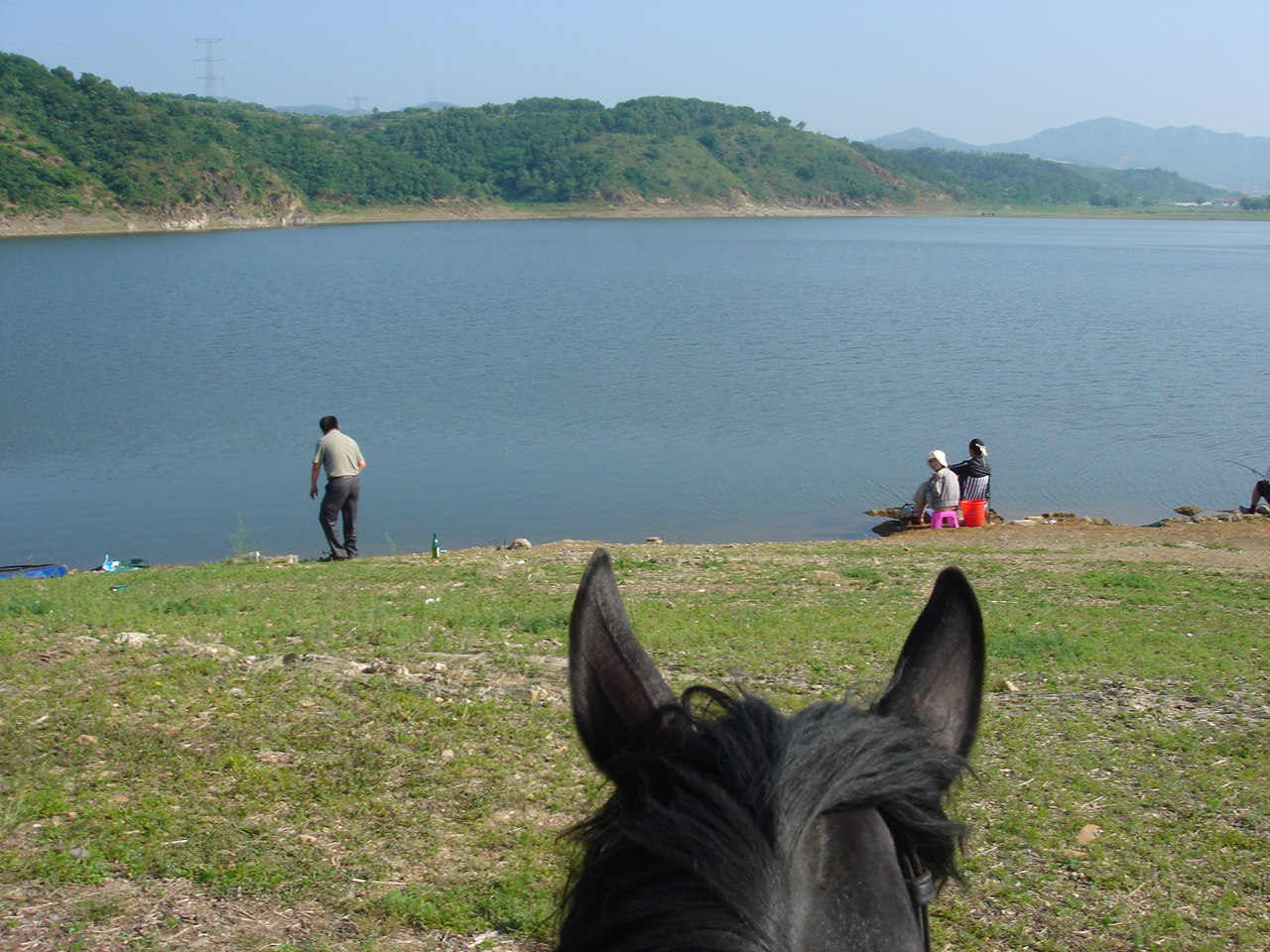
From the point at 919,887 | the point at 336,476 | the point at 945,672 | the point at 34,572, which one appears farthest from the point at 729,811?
the point at 34,572

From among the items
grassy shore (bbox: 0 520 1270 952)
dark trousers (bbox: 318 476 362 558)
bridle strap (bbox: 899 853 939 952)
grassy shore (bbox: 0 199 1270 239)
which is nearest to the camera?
bridle strap (bbox: 899 853 939 952)

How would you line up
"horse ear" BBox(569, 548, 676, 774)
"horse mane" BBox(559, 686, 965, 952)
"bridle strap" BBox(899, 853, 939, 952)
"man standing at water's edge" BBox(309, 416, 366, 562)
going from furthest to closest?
1. "man standing at water's edge" BBox(309, 416, 366, 562)
2. "horse ear" BBox(569, 548, 676, 774)
3. "bridle strap" BBox(899, 853, 939, 952)
4. "horse mane" BBox(559, 686, 965, 952)

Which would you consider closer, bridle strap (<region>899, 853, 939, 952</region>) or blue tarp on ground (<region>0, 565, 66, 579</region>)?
bridle strap (<region>899, 853, 939, 952</region>)

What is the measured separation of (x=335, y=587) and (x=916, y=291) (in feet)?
160

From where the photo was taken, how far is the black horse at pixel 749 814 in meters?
1.24

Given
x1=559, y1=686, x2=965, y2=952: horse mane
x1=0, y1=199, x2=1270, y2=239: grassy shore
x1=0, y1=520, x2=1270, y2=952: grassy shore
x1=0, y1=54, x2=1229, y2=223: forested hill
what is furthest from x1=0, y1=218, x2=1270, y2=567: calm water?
x1=0, y1=54, x2=1229, y2=223: forested hill

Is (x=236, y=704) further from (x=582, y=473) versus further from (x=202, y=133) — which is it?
(x=202, y=133)

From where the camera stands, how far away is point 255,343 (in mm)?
34406

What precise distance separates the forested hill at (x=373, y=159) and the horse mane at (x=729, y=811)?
98.6m

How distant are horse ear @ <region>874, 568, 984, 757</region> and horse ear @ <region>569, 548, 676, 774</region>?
364 mm

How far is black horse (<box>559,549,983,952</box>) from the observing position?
124cm

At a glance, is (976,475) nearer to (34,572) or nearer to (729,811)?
(34,572)

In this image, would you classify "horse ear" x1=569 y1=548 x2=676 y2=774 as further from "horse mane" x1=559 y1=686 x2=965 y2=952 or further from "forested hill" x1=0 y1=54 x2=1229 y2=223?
"forested hill" x1=0 y1=54 x2=1229 y2=223

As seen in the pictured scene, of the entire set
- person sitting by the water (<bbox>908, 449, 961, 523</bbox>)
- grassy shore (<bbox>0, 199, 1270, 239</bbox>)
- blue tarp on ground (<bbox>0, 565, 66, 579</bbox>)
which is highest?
grassy shore (<bbox>0, 199, 1270, 239</bbox>)
